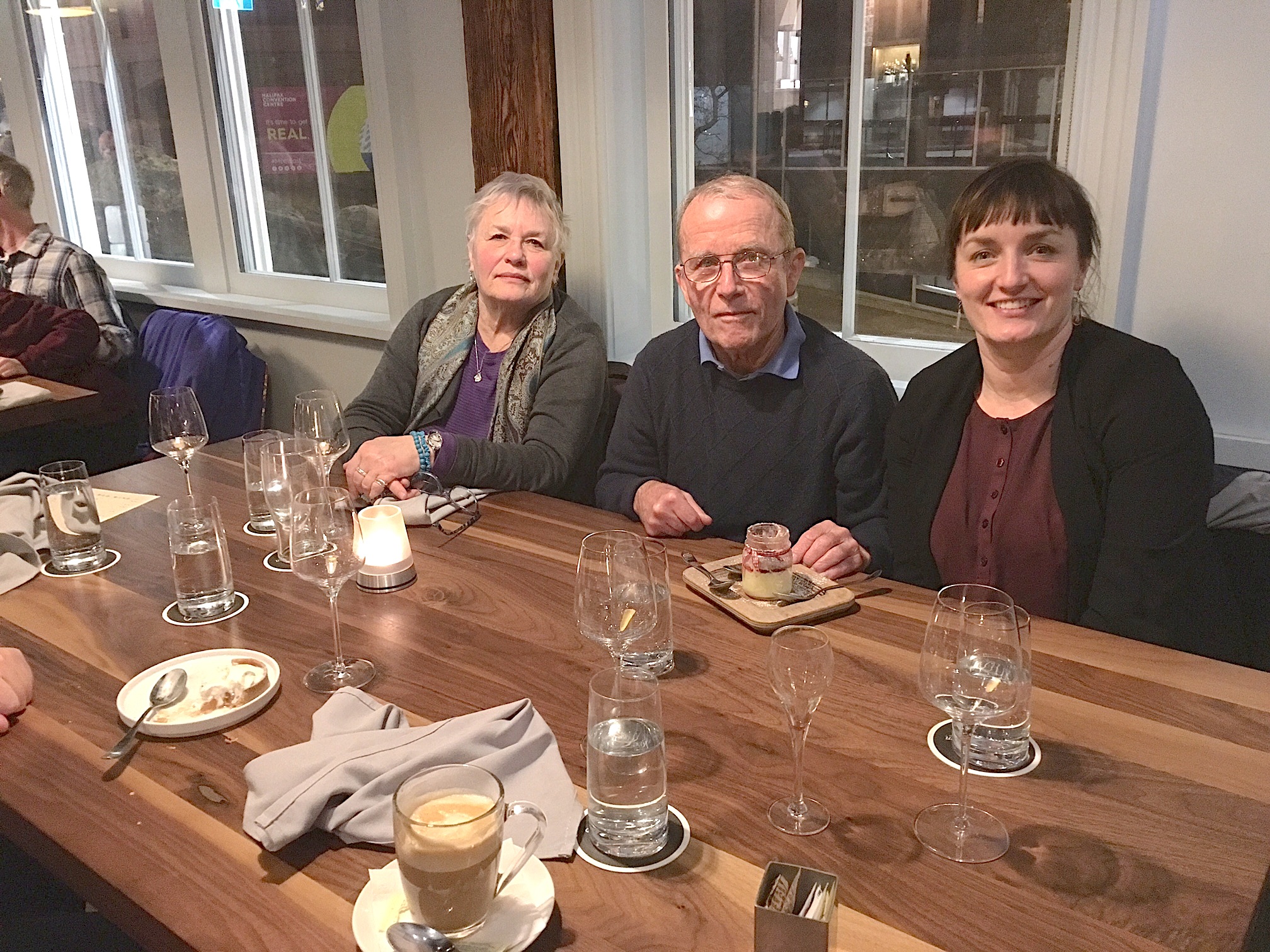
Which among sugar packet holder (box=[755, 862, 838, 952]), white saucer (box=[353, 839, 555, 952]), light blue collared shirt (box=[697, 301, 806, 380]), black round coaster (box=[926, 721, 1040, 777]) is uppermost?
light blue collared shirt (box=[697, 301, 806, 380])

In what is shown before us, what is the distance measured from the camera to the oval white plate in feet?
3.59

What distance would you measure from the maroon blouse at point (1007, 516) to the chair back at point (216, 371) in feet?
8.04

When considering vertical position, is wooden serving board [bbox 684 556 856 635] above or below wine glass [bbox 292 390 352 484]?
below

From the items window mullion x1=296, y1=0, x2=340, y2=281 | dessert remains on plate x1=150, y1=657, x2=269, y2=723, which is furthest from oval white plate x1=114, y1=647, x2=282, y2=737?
window mullion x1=296, y1=0, x2=340, y2=281

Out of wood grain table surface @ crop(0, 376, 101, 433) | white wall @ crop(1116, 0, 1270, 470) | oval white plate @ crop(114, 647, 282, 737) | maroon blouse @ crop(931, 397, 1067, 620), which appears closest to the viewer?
oval white plate @ crop(114, 647, 282, 737)

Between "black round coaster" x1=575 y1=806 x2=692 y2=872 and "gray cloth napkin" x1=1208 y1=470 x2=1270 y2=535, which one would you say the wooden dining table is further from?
"gray cloth napkin" x1=1208 y1=470 x2=1270 y2=535

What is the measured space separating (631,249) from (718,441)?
93 centimetres

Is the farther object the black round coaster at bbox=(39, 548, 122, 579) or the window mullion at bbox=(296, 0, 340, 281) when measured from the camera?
the window mullion at bbox=(296, 0, 340, 281)

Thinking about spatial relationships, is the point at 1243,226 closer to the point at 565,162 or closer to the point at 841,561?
the point at 841,561

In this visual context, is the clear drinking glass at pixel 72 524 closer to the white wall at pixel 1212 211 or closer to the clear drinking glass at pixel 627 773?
the clear drinking glass at pixel 627 773

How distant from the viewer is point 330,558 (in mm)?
1205

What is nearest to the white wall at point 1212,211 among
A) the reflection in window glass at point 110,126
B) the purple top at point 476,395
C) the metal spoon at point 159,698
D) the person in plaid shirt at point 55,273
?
the purple top at point 476,395

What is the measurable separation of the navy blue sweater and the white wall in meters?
0.55

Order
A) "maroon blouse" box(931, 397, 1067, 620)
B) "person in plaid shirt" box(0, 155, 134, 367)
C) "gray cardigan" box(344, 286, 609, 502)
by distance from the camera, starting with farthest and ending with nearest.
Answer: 1. "person in plaid shirt" box(0, 155, 134, 367)
2. "gray cardigan" box(344, 286, 609, 502)
3. "maroon blouse" box(931, 397, 1067, 620)
